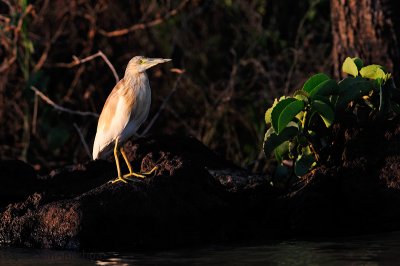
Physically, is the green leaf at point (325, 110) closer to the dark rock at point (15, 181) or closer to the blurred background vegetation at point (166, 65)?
the dark rock at point (15, 181)

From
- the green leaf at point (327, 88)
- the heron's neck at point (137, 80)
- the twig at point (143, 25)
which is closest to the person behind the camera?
the green leaf at point (327, 88)

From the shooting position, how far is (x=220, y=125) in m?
10.7

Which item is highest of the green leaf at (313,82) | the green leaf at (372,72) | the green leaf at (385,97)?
the green leaf at (372,72)

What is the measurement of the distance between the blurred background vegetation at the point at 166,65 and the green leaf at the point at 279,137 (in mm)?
3412

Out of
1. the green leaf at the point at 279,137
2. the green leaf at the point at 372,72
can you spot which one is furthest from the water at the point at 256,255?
the green leaf at the point at 372,72

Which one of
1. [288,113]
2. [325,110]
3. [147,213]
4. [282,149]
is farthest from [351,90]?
[147,213]

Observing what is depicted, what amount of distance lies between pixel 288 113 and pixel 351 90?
0.49 m

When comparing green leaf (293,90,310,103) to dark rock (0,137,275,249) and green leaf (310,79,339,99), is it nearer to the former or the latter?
green leaf (310,79,339,99)

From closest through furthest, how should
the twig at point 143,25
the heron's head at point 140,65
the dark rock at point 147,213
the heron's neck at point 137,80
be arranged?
the dark rock at point 147,213, the heron's neck at point 137,80, the heron's head at point 140,65, the twig at point 143,25

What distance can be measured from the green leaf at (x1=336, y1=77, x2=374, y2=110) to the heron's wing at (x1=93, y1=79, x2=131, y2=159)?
154 centimetres

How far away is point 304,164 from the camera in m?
6.63

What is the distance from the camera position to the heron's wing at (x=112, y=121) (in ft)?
22.4

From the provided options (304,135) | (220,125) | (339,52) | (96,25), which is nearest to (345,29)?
(339,52)

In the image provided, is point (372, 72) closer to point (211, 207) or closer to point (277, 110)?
point (277, 110)
